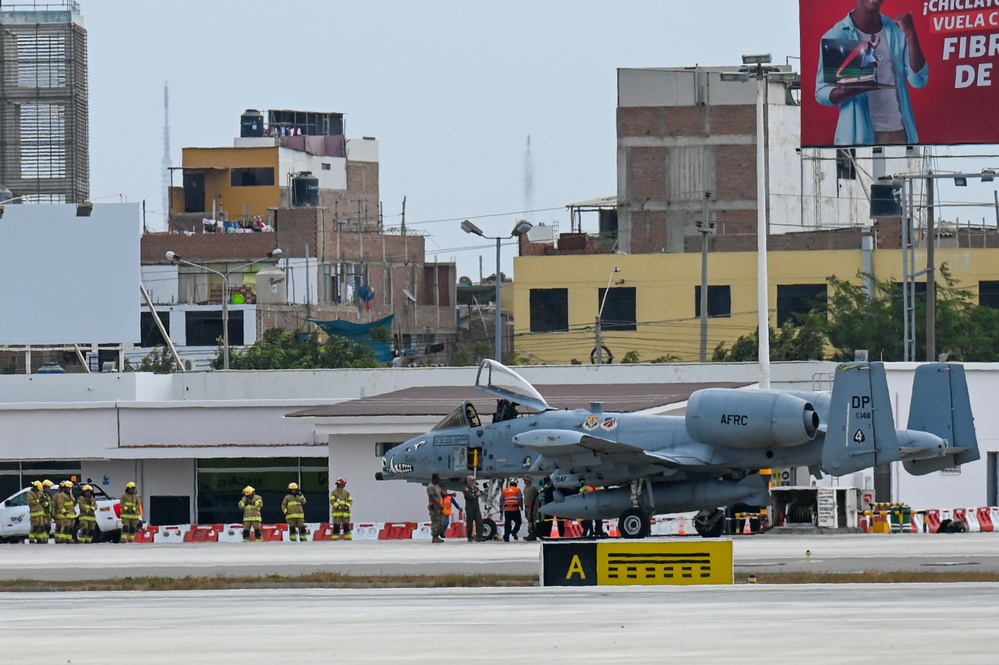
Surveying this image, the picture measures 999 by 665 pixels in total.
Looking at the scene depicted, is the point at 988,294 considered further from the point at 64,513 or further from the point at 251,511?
the point at 64,513

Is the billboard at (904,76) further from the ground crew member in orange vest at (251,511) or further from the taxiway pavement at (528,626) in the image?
the taxiway pavement at (528,626)

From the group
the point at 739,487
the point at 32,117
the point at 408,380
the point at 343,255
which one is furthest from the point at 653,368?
the point at 32,117

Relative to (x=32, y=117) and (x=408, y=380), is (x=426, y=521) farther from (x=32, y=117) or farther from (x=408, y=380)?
(x=32, y=117)

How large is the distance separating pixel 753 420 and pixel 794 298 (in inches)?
1974

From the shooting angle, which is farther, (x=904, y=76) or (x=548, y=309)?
(x=548, y=309)

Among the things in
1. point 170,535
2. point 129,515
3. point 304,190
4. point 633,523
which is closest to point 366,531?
point 170,535

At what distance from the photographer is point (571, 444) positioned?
31.2 meters

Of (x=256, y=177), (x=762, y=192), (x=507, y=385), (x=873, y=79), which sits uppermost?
(x=256, y=177)

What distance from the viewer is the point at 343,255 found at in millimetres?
100625

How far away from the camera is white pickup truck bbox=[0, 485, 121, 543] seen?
3909 centimetres

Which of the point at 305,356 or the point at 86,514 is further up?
the point at 305,356

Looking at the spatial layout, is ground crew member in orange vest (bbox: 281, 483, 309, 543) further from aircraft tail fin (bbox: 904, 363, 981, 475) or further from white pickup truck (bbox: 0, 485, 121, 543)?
aircraft tail fin (bbox: 904, 363, 981, 475)

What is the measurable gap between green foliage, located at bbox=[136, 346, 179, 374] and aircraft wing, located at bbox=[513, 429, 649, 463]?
176 feet

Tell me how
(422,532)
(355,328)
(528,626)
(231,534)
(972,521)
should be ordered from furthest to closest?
(355,328) → (231,534) → (422,532) → (972,521) → (528,626)
